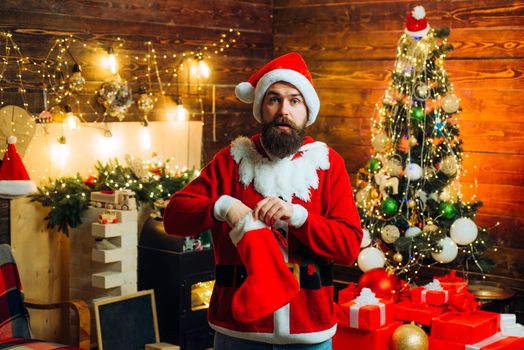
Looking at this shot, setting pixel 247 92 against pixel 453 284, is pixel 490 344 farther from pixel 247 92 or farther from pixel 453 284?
pixel 247 92

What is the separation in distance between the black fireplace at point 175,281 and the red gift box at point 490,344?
1312 millimetres

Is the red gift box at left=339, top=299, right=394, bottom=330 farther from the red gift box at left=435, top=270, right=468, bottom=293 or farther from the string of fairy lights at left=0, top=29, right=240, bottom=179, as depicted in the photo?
the string of fairy lights at left=0, top=29, right=240, bottom=179

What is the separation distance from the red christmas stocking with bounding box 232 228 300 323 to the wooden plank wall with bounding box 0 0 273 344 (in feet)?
9.18

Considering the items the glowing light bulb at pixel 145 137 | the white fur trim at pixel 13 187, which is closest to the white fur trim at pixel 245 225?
the white fur trim at pixel 13 187

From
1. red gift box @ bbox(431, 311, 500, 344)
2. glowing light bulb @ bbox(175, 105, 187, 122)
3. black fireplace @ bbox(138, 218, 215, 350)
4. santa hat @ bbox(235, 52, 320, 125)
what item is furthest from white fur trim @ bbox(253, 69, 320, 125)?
Answer: glowing light bulb @ bbox(175, 105, 187, 122)

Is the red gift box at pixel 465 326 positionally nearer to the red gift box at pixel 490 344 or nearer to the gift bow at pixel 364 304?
the red gift box at pixel 490 344

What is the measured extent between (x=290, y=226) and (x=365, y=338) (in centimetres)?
225

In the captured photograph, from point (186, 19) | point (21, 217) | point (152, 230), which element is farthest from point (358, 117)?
point (21, 217)

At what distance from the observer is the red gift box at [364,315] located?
4.19m

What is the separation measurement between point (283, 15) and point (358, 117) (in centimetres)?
99

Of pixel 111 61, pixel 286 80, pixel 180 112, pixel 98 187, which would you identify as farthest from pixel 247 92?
pixel 180 112

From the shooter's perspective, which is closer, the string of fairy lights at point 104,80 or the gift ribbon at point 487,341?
the gift ribbon at point 487,341

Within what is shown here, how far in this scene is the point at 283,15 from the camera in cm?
621

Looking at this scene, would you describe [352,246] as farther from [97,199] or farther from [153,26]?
[153,26]
